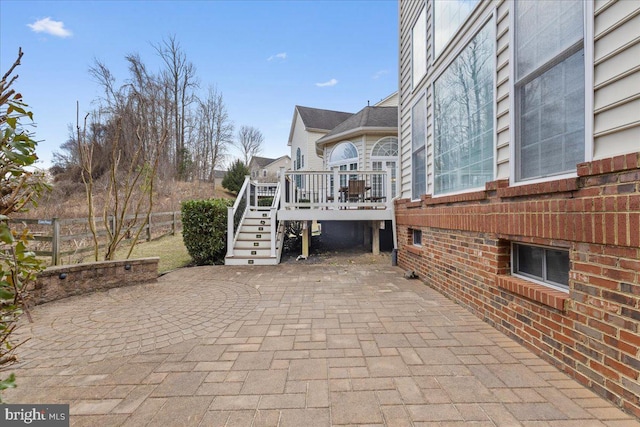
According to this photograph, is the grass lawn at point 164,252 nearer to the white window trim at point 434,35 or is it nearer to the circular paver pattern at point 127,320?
the circular paver pattern at point 127,320

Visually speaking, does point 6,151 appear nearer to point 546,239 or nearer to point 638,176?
point 638,176

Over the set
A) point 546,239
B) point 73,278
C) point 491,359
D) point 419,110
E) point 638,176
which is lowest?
point 491,359

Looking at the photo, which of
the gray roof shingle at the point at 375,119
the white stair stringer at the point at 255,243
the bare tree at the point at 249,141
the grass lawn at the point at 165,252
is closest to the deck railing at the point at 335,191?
the white stair stringer at the point at 255,243

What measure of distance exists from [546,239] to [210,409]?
2775 millimetres

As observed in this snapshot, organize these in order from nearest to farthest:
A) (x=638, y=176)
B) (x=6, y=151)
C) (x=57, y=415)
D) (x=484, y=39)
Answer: (x=6, y=151)
(x=638, y=176)
(x=57, y=415)
(x=484, y=39)

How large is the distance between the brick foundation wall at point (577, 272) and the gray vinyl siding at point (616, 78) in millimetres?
162

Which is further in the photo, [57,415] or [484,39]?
[484,39]

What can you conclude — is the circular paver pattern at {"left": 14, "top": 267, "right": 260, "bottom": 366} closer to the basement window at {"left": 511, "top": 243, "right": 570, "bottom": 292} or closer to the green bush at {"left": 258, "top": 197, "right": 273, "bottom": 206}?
the basement window at {"left": 511, "top": 243, "right": 570, "bottom": 292}

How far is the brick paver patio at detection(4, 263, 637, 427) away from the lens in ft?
5.79

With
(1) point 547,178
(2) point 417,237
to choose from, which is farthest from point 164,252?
(1) point 547,178

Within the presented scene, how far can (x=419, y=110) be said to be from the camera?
545 centimetres

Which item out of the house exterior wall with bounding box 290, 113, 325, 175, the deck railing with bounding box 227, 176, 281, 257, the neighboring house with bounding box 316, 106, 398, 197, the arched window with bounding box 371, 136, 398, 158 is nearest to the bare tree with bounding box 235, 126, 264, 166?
the house exterior wall with bounding box 290, 113, 325, 175

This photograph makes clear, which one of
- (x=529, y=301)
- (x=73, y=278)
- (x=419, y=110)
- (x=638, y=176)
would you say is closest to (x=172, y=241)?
(x=73, y=278)

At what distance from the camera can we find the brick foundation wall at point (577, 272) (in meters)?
1.68
